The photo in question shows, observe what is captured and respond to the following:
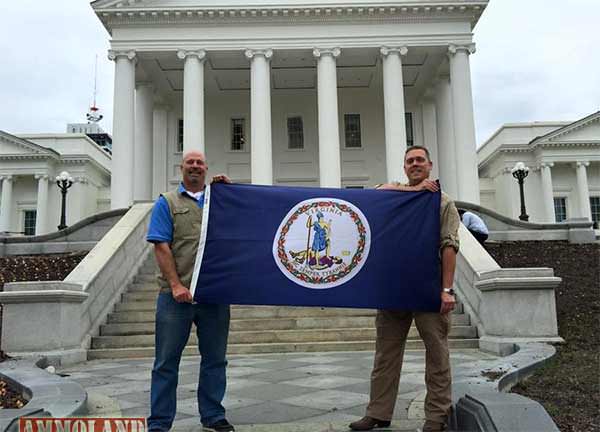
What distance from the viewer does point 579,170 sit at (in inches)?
1945

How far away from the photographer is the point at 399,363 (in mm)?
4852

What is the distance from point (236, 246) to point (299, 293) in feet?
2.28

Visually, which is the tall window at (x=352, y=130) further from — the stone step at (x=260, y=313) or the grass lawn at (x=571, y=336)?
the stone step at (x=260, y=313)

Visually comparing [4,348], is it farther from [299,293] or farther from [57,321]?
[299,293]

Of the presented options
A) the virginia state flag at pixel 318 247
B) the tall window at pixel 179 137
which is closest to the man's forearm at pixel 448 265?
the virginia state flag at pixel 318 247

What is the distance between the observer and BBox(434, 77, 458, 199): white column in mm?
32188

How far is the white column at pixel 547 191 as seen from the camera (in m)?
47.6

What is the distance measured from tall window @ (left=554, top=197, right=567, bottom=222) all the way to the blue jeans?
5104cm

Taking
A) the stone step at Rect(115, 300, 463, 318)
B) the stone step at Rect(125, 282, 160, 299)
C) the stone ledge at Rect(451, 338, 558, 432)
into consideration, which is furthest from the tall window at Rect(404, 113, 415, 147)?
the stone ledge at Rect(451, 338, 558, 432)

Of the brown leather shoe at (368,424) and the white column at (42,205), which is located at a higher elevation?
the white column at (42,205)

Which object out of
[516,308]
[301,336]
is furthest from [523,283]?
[301,336]

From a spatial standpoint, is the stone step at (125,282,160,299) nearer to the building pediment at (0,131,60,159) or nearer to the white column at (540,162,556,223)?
the building pediment at (0,131,60,159)

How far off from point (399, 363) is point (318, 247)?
1218 millimetres

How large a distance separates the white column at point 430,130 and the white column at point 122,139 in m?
17.1
